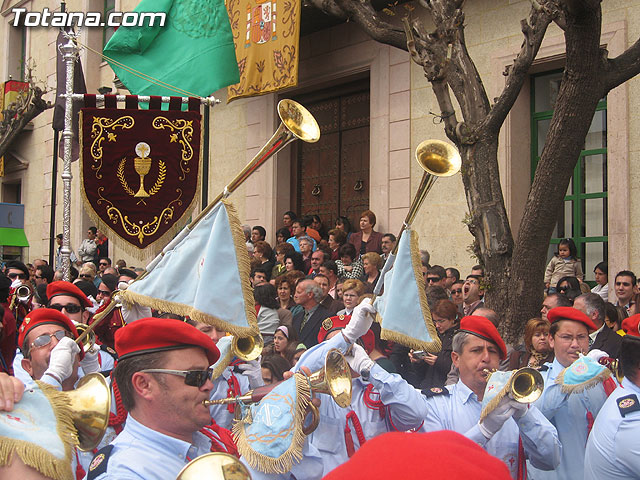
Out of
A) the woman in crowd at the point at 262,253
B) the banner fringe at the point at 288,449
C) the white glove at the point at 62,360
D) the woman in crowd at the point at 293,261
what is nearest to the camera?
the banner fringe at the point at 288,449

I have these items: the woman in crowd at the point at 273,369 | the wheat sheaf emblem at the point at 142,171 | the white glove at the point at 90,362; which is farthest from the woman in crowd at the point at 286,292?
the white glove at the point at 90,362

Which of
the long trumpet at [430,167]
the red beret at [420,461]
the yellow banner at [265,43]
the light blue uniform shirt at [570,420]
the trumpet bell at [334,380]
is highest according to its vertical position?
the yellow banner at [265,43]

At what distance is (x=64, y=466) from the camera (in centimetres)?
200

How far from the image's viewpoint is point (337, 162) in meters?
14.9

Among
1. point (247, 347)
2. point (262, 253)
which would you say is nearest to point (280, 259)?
point (262, 253)

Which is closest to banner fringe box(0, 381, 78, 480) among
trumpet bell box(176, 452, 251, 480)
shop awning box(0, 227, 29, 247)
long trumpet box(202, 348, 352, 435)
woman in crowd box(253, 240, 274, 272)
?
trumpet bell box(176, 452, 251, 480)

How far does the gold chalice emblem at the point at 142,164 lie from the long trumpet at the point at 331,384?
3638 millimetres

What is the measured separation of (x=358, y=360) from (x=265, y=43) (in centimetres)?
1080

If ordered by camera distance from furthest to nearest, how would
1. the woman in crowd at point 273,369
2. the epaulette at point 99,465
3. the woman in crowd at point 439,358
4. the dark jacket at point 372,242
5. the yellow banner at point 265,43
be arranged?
the yellow banner at point 265,43
the dark jacket at point 372,242
the woman in crowd at point 439,358
the woman in crowd at point 273,369
the epaulette at point 99,465

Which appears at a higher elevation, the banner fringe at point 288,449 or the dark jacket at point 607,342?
the dark jacket at point 607,342

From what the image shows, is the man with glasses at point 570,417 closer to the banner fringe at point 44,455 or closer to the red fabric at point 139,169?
the banner fringe at point 44,455

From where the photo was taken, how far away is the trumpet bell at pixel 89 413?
230 cm

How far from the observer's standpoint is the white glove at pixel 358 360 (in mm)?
4004

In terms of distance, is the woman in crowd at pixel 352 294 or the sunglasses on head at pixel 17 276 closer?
the woman in crowd at pixel 352 294
